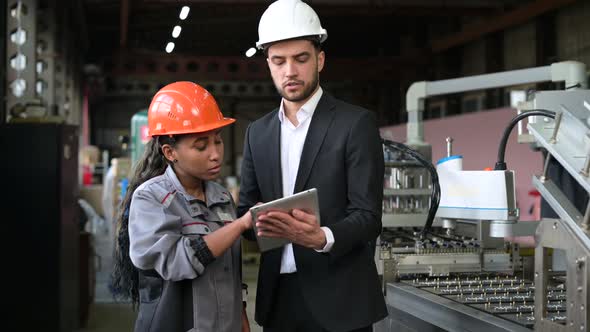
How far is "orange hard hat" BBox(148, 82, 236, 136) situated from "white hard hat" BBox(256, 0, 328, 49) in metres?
0.22

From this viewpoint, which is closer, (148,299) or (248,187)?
(148,299)

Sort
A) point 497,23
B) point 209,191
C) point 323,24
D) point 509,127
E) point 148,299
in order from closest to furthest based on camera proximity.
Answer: point 148,299, point 209,191, point 509,127, point 497,23, point 323,24

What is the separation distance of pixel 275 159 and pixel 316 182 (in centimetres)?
14

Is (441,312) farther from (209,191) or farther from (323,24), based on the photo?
(323,24)

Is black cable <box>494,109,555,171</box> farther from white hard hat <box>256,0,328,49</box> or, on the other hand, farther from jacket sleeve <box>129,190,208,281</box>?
jacket sleeve <box>129,190,208,281</box>

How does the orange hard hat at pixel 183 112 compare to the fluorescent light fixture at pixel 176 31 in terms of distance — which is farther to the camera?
the fluorescent light fixture at pixel 176 31

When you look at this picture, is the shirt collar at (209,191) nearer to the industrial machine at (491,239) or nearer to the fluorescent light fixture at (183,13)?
the industrial machine at (491,239)

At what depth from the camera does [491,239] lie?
8.42ft

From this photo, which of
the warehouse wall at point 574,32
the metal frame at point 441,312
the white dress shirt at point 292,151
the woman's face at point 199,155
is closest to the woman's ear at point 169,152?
the woman's face at point 199,155

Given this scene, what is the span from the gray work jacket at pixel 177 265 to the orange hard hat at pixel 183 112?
12 cm

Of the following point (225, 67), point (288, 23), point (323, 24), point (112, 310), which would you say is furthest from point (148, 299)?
point (225, 67)

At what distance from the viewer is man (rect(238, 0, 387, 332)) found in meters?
1.67

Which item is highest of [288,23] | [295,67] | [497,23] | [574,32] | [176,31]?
[497,23]

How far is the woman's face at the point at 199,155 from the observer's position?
5.85 feet
